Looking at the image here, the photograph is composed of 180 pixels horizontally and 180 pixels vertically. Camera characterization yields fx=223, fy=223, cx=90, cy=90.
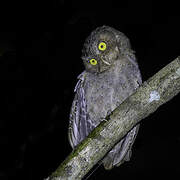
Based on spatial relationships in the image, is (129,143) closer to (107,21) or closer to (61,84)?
(61,84)

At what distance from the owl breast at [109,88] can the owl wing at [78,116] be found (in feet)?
0.49

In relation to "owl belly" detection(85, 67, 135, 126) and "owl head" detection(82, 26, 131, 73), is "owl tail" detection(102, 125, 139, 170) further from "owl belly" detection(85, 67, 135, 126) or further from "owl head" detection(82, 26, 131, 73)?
"owl head" detection(82, 26, 131, 73)

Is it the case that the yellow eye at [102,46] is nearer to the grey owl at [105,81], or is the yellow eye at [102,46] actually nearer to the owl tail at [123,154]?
the grey owl at [105,81]

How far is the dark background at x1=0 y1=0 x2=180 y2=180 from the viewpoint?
450 cm

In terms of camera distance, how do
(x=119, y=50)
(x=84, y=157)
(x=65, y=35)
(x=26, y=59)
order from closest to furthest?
1. (x=84, y=157)
2. (x=119, y=50)
3. (x=26, y=59)
4. (x=65, y=35)

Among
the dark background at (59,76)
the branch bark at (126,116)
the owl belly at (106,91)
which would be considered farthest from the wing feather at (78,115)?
the dark background at (59,76)

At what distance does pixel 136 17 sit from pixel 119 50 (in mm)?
2512

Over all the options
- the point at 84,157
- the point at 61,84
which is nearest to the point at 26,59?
the point at 61,84

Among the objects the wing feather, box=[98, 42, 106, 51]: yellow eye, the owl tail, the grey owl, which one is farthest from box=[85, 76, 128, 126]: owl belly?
the owl tail

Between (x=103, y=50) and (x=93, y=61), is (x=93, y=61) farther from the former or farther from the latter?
(x=103, y=50)

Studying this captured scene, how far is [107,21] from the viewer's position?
16.6 feet

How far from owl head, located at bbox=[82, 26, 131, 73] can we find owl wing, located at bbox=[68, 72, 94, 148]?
0.85 feet

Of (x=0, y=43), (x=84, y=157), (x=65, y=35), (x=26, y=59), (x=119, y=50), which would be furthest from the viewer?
(x=65, y=35)

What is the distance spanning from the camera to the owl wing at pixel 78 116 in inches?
119
